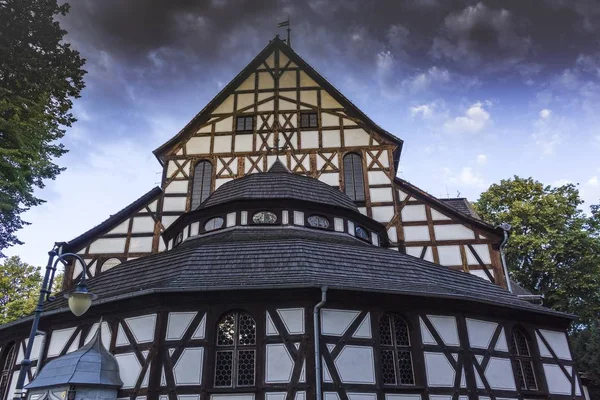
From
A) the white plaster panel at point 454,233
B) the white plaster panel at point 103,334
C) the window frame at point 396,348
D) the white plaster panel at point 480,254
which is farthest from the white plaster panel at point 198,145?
the window frame at point 396,348

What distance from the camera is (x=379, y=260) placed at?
42.2ft

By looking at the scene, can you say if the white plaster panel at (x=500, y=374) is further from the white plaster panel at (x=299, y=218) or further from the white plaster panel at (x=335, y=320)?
the white plaster panel at (x=299, y=218)

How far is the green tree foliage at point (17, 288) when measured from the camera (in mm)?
30328

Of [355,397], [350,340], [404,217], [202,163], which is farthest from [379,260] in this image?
[202,163]

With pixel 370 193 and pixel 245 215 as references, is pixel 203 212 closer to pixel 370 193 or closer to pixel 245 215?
pixel 245 215

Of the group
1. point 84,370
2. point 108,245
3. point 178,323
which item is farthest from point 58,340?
point 108,245

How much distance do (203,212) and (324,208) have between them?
3834 millimetres

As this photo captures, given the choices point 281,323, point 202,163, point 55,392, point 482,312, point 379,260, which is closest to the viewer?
point 55,392

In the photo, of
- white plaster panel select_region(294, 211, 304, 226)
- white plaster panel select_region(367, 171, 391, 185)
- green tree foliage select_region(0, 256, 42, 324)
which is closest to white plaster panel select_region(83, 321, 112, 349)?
white plaster panel select_region(294, 211, 304, 226)

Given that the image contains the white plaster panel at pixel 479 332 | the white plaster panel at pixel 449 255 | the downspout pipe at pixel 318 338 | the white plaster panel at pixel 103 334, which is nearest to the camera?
the downspout pipe at pixel 318 338

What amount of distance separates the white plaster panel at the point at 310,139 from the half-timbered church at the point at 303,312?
2225 mm

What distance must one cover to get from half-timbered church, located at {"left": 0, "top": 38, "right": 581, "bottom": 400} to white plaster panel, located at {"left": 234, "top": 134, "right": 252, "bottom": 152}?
2.52m

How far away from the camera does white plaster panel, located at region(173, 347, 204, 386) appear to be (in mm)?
10211

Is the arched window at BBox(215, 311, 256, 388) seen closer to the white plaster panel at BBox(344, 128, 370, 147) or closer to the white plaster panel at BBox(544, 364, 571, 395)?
the white plaster panel at BBox(544, 364, 571, 395)
